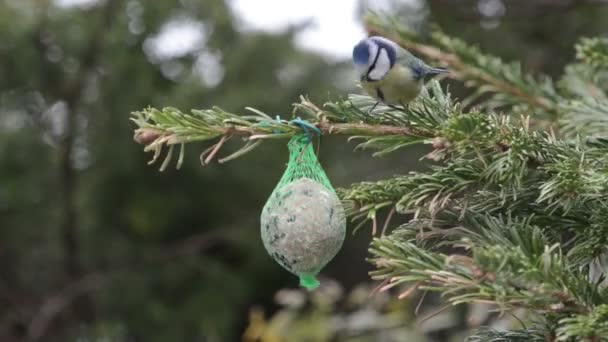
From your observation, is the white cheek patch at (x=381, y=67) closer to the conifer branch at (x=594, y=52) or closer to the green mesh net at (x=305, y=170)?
the green mesh net at (x=305, y=170)

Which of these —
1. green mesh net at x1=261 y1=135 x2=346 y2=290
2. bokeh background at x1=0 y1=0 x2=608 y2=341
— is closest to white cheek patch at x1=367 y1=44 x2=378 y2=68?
green mesh net at x1=261 y1=135 x2=346 y2=290

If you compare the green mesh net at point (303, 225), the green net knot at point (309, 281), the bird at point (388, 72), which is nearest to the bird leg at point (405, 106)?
the bird at point (388, 72)

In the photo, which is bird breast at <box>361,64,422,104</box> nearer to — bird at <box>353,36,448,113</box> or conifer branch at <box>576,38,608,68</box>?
bird at <box>353,36,448,113</box>

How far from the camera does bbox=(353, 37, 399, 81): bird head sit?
80 cm

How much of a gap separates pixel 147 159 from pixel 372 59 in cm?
204

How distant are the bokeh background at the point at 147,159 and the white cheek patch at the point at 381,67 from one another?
4.85 ft

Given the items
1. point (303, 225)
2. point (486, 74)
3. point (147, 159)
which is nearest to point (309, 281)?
point (303, 225)

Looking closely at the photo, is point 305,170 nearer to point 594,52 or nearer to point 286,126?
point 286,126

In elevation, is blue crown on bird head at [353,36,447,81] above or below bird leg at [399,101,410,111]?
above

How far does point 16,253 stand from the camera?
3191mm

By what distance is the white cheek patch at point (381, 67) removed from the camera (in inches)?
31.3

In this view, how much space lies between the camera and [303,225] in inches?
32.4

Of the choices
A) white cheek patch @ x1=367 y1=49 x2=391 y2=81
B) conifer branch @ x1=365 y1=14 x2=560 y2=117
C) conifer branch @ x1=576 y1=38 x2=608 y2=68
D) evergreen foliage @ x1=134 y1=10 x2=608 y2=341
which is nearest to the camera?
evergreen foliage @ x1=134 y1=10 x2=608 y2=341

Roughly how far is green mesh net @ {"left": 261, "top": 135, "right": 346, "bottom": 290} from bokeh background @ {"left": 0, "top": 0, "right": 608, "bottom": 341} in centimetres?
140
